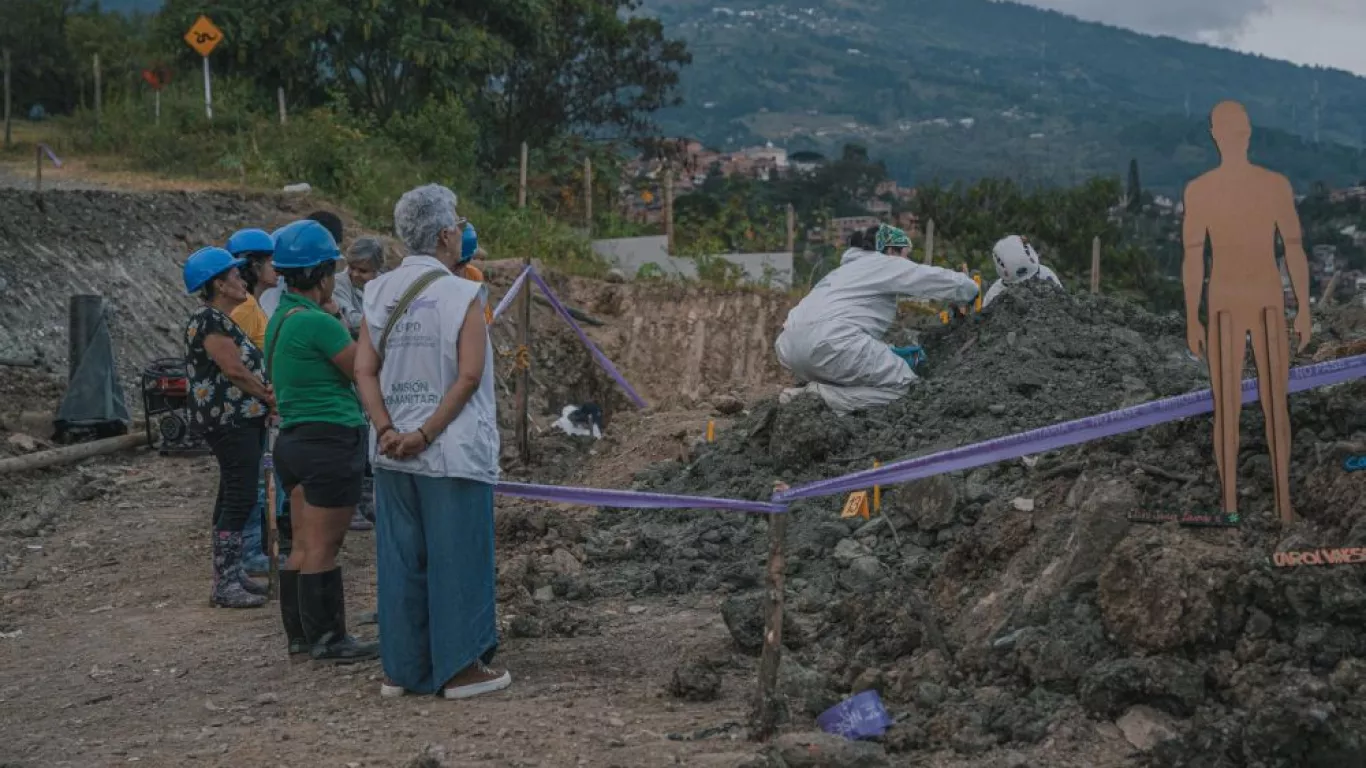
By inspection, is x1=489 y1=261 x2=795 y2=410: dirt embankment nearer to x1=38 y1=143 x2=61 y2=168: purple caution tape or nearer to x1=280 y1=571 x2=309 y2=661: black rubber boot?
x1=38 y1=143 x2=61 y2=168: purple caution tape

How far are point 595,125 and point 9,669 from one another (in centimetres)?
2564

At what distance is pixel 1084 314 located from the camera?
1106 centimetres

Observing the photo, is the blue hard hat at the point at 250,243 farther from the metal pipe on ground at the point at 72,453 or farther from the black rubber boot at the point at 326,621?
the metal pipe on ground at the point at 72,453

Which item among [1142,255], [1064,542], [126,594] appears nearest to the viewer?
[1064,542]

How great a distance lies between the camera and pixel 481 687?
5.97 meters

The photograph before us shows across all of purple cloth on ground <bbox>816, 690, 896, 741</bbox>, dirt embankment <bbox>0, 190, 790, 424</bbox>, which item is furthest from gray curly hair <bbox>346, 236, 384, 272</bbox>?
→ dirt embankment <bbox>0, 190, 790, 424</bbox>

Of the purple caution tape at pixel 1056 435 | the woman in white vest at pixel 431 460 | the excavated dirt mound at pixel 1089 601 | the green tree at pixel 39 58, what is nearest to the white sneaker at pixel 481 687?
the woman in white vest at pixel 431 460

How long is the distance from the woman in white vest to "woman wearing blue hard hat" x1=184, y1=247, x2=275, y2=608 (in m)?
1.79

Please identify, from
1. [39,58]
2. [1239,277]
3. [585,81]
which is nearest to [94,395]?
[1239,277]

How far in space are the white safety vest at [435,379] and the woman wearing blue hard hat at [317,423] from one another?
0.60m

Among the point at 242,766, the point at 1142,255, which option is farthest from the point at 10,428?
the point at 1142,255

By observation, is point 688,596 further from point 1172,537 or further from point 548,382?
point 548,382

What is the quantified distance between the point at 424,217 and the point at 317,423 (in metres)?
1.01

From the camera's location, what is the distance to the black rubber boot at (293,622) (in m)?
6.70
